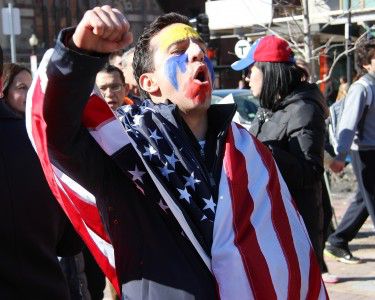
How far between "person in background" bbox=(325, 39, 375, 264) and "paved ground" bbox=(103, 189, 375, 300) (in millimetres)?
150

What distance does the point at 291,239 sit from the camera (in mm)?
2242

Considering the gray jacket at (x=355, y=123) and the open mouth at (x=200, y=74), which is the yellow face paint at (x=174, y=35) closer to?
the open mouth at (x=200, y=74)

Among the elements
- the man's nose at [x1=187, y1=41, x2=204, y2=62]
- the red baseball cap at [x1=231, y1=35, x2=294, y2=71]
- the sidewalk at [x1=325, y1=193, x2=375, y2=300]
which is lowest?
the sidewalk at [x1=325, y1=193, x2=375, y2=300]

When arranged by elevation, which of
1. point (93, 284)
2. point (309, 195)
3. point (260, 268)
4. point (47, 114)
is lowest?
point (93, 284)

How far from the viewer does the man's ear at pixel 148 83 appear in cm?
246

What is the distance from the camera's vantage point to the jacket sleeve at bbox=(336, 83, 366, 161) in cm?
607

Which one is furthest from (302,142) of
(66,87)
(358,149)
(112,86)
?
(358,149)

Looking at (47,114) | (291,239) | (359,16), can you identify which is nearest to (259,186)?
(291,239)

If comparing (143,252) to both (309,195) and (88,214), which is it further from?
(309,195)

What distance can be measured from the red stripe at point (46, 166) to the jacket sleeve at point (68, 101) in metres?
0.02

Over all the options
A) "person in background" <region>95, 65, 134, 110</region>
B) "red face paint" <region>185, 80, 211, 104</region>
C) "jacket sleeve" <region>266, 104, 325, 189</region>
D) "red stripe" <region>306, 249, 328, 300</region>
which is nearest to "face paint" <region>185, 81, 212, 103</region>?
"red face paint" <region>185, 80, 211, 104</region>

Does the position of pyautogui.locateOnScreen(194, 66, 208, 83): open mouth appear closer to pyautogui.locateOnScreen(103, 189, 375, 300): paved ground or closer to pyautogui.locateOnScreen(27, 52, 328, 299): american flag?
pyautogui.locateOnScreen(27, 52, 328, 299): american flag

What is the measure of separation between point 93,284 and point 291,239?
8.01ft

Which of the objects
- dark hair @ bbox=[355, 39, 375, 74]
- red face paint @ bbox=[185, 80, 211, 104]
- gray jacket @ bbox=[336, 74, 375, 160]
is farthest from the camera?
dark hair @ bbox=[355, 39, 375, 74]
